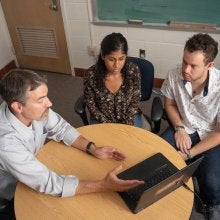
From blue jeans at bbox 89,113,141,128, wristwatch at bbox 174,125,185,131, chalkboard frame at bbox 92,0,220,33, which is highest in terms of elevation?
chalkboard frame at bbox 92,0,220,33

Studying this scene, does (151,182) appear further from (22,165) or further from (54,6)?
(54,6)

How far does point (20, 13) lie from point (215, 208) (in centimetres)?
308

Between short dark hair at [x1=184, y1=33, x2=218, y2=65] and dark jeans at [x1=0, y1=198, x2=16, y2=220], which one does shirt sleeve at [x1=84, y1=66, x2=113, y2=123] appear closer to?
short dark hair at [x1=184, y1=33, x2=218, y2=65]

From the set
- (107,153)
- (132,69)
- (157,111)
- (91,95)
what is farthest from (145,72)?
(107,153)

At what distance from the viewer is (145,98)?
2166mm

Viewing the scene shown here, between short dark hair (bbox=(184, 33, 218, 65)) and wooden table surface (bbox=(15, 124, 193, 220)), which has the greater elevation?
short dark hair (bbox=(184, 33, 218, 65))

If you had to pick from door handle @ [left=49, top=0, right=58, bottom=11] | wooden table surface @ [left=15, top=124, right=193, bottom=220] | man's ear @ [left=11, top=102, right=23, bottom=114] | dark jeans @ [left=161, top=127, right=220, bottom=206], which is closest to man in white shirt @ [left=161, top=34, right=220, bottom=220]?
dark jeans @ [left=161, top=127, right=220, bottom=206]

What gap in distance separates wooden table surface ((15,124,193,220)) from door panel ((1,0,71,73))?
2115 millimetres

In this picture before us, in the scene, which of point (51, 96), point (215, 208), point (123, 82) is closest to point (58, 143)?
point (123, 82)

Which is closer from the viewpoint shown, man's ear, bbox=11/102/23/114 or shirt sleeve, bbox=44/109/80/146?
man's ear, bbox=11/102/23/114

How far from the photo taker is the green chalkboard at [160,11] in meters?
2.57

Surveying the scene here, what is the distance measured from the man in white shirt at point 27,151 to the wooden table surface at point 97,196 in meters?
0.05

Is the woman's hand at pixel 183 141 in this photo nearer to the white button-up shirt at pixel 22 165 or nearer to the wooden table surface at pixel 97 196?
the wooden table surface at pixel 97 196

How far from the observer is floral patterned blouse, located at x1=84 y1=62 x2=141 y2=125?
198cm
